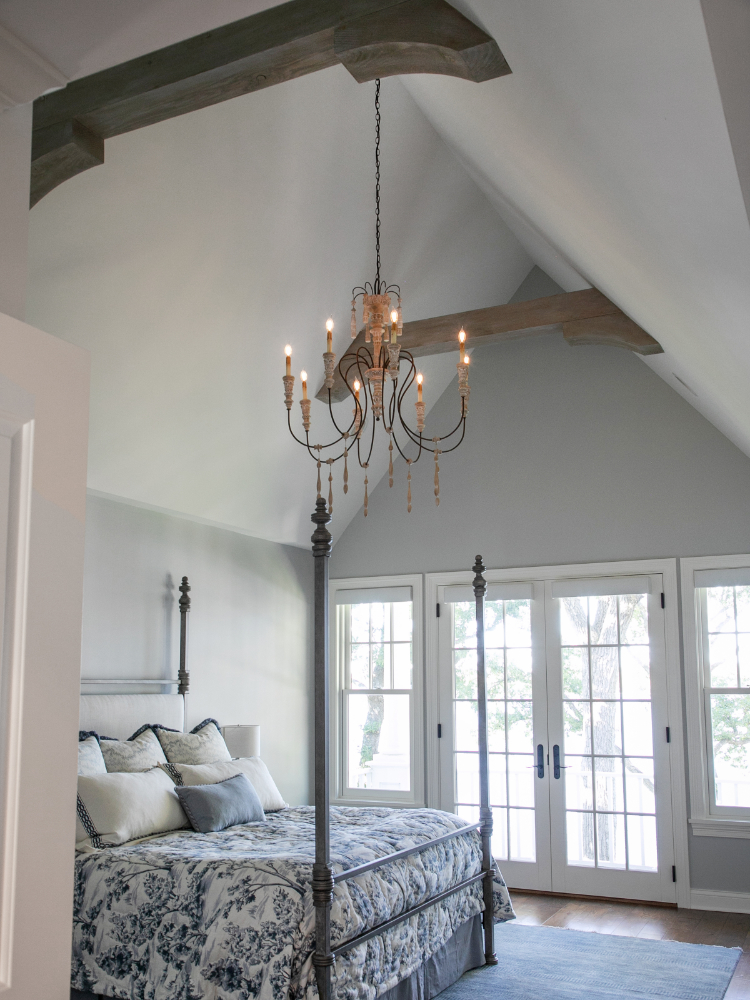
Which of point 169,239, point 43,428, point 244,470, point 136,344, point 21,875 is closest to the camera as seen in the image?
point 21,875

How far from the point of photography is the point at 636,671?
20.1 ft

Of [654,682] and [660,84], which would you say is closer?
[660,84]

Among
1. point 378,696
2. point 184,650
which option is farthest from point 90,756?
point 378,696

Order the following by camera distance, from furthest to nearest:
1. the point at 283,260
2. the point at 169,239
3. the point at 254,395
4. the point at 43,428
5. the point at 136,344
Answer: the point at 254,395
the point at 283,260
the point at 136,344
the point at 169,239
the point at 43,428

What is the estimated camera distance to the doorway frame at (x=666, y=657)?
5.82 metres

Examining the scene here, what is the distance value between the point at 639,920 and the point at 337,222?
14.9 feet

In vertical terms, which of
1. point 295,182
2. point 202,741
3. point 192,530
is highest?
point 295,182

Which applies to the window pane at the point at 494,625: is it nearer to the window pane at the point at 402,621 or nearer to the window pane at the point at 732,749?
the window pane at the point at 402,621

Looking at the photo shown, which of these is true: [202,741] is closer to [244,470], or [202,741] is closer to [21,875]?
[244,470]

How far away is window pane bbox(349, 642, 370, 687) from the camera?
7.17 meters

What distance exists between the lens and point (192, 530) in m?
5.98

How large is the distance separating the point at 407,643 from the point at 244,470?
2049 millimetres

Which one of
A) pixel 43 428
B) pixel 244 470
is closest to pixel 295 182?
pixel 244 470

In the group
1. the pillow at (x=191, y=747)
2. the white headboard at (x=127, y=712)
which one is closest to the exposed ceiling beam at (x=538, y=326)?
the white headboard at (x=127, y=712)
